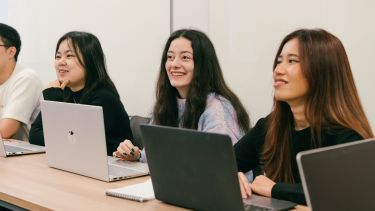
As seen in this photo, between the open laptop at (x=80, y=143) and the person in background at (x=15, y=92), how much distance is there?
94 centimetres

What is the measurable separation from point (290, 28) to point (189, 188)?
1378 millimetres

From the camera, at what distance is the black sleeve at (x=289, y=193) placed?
1597 mm

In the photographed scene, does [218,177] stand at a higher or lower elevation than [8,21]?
lower

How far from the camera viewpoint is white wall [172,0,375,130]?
95.7 inches

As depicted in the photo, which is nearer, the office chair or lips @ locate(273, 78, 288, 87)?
lips @ locate(273, 78, 288, 87)

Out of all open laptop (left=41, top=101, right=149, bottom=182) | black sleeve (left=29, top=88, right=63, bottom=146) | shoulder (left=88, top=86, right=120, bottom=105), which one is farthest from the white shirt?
open laptop (left=41, top=101, right=149, bottom=182)

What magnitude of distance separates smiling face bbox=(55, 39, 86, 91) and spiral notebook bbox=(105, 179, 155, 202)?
118 cm

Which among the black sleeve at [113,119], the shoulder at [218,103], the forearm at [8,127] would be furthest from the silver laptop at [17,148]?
the shoulder at [218,103]

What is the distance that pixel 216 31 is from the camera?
9.78 feet

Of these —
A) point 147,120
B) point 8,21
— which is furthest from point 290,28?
point 8,21

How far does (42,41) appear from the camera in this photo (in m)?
4.31

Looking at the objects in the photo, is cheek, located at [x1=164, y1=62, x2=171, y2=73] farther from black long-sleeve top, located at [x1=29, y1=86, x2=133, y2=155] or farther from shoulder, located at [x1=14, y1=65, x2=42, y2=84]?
shoulder, located at [x1=14, y1=65, x2=42, y2=84]

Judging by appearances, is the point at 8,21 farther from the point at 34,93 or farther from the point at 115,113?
the point at 115,113

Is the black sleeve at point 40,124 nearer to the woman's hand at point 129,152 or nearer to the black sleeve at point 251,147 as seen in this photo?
the woman's hand at point 129,152
